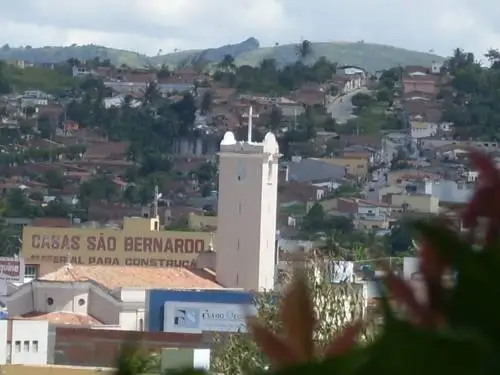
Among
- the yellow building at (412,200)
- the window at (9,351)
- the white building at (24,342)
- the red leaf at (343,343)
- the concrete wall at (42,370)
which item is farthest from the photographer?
the yellow building at (412,200)

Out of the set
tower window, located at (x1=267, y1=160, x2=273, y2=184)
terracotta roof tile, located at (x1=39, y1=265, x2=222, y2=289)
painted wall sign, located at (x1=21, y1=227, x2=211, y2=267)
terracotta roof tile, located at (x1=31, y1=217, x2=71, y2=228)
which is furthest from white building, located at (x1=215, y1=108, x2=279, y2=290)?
terracotta roof tile, located at (x1=31, y1=217, x2=71, y2=228)

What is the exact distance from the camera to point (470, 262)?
7.47 feet

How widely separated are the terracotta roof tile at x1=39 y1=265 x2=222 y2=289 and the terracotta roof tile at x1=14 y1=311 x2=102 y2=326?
124 centimetres

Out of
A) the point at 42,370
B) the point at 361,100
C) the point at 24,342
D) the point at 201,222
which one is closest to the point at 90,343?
the point at 24,342

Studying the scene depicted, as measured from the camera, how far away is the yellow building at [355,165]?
103 metres

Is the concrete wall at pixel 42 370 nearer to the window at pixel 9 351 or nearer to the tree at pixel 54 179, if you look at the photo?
the window at pixel 9 351

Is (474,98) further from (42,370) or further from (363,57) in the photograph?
(42,370)

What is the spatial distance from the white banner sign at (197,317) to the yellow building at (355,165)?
64.7m

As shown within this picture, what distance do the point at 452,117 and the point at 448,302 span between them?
4426 inches

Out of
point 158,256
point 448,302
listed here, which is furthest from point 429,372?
point 158,256

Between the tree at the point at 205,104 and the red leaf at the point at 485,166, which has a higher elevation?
the tree at the point at 205,104

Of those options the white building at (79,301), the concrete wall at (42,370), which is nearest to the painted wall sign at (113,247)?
the white building at (79,301)

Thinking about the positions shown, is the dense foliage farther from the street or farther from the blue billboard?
the blue billboard

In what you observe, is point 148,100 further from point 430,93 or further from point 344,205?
point 344,205
